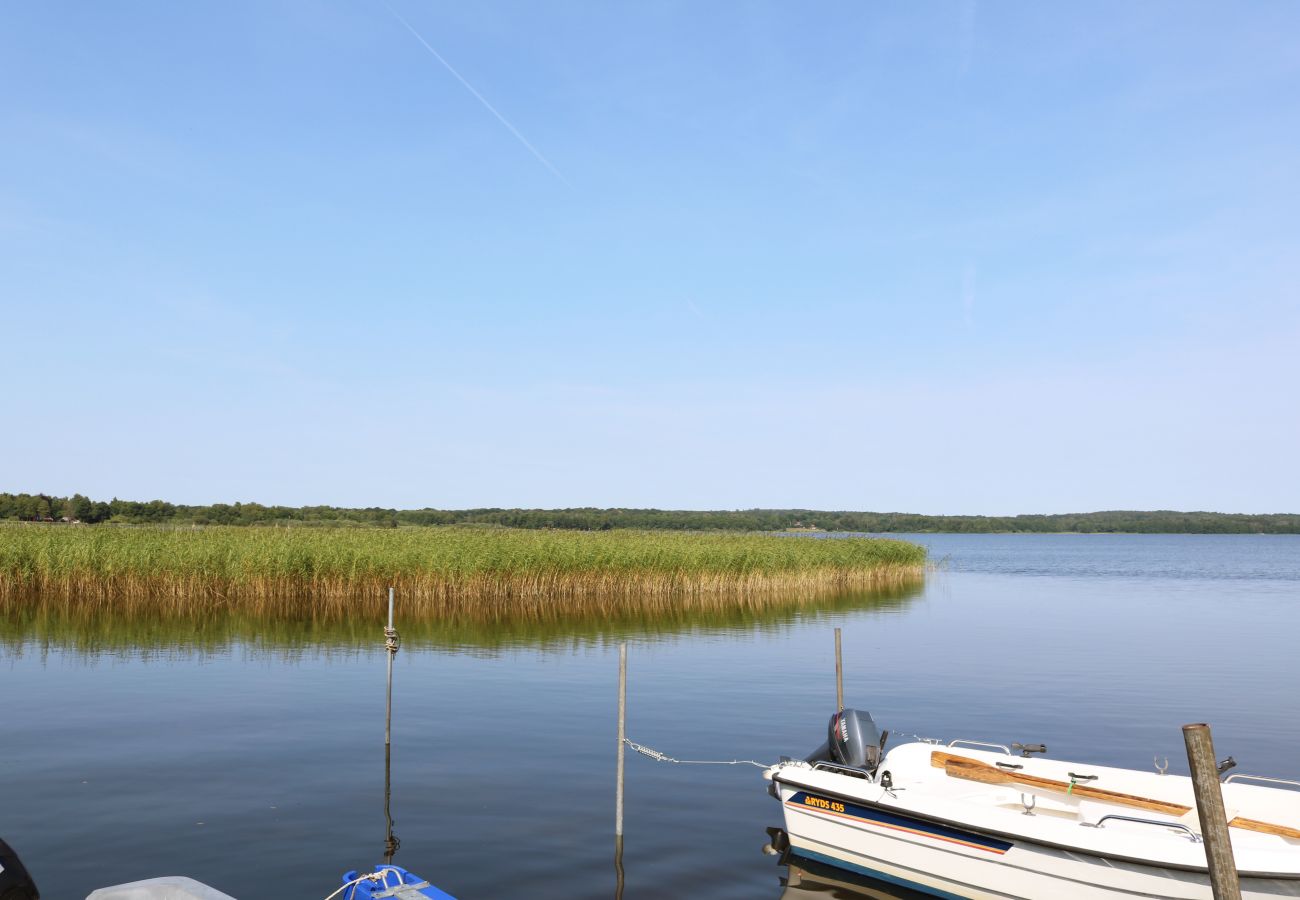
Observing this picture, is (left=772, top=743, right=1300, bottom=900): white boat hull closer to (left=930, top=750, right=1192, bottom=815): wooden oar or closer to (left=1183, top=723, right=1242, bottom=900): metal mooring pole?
(left=930, top=750, right=1192, bottom=815): wooden oar

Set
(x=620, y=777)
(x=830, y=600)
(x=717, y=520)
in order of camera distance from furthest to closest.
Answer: (x=717, y=520) → (x=830, y=600) → (x=620, y=777)

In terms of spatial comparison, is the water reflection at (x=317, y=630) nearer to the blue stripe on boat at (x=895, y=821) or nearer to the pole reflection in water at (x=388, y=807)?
the pole reflection in water at (x=388, y=807)

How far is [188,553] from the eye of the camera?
3100 cm

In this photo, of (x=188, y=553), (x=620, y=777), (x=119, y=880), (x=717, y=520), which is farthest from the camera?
(x=717, y=520)

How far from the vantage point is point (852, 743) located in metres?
10.9

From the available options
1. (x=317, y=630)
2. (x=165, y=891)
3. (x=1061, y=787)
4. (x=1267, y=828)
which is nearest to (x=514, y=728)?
(x=1061, y=787)

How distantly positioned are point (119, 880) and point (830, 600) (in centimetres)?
3236

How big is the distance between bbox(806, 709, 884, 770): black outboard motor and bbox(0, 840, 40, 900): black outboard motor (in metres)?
7.32

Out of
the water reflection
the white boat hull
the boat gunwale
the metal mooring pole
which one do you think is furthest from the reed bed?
the metal mooring pole

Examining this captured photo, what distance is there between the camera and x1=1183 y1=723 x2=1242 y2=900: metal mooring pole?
22.1 feet

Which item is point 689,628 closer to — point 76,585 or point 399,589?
point 399,589

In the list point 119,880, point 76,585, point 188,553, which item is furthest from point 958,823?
point 76,585

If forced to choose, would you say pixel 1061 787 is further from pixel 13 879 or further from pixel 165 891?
pixel 13 879

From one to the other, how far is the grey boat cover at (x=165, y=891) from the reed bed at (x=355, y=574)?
2332cm
